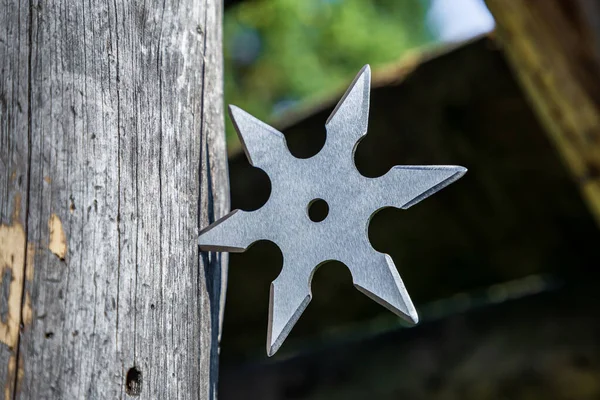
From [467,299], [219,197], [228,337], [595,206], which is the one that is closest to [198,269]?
[219,197]

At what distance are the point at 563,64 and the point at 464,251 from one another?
1.46m

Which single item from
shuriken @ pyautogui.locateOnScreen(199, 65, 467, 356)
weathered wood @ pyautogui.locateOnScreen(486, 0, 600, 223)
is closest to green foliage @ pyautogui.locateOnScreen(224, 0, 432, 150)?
weathered wood @ pyautogui.locateOnScreen(486, 0, 600, 223)

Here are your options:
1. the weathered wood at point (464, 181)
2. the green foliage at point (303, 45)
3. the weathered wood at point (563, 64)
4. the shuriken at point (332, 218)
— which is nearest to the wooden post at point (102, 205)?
the shuriken at point (332, 218)

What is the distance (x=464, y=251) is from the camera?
3.40 meters

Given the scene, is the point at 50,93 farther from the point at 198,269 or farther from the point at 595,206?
the point at 595,206

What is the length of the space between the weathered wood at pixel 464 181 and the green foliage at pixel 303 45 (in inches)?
185

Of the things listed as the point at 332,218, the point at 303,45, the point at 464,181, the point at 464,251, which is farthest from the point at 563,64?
the point at 303,45

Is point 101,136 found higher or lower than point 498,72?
lower

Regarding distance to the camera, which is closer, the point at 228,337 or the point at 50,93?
the point at 50,93

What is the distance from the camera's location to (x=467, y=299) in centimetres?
346

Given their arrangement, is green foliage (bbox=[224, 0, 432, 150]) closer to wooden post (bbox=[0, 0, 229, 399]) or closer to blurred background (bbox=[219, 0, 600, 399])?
blurred background (bbox=[219, 0, 600, 399])

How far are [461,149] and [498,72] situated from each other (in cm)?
36

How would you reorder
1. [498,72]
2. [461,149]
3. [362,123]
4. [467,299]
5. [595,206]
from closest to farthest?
[362,123] → [595,206] → [498,72] → [461,149] → [467,299]

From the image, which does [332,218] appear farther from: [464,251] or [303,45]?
[303,45]
